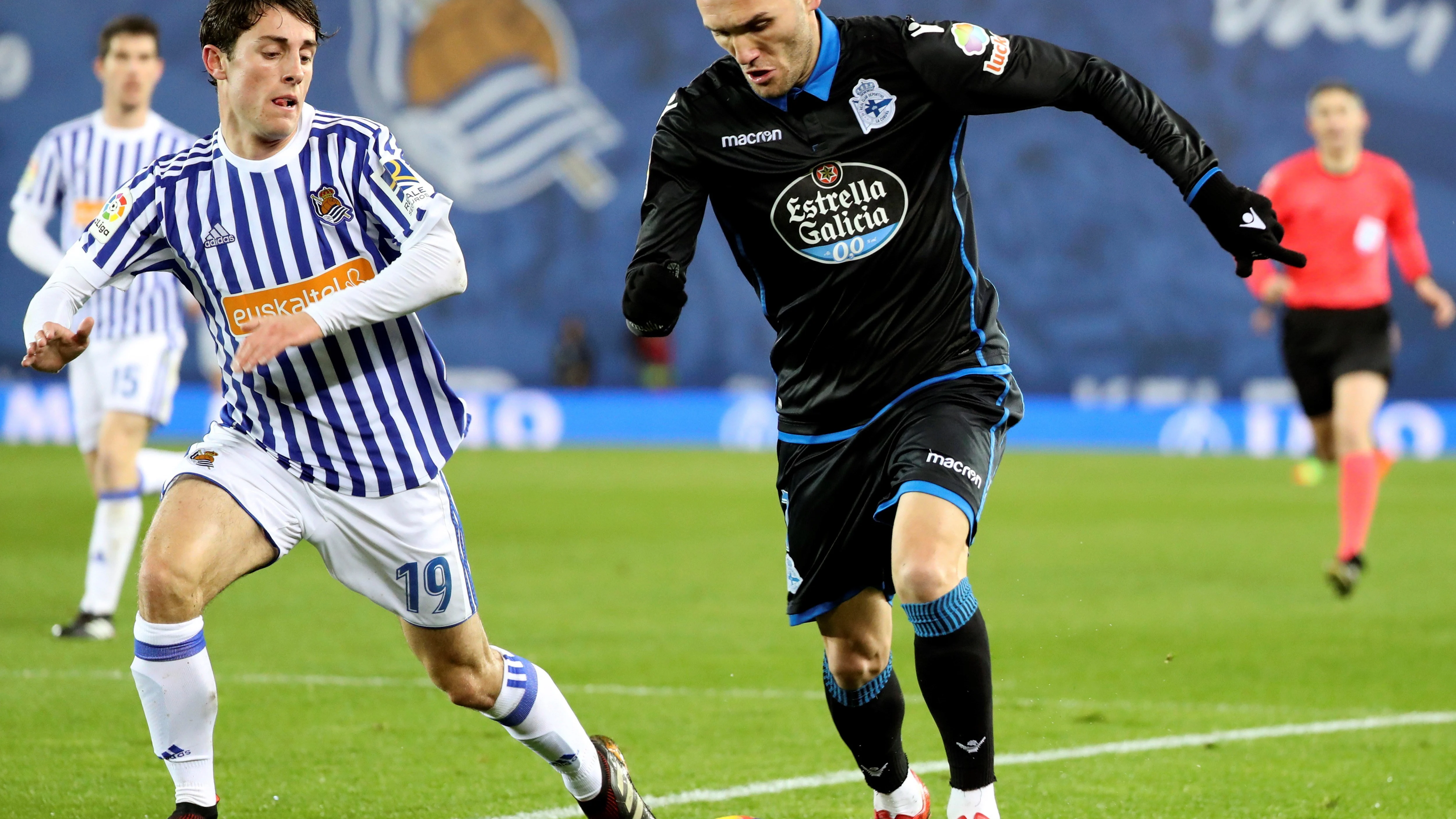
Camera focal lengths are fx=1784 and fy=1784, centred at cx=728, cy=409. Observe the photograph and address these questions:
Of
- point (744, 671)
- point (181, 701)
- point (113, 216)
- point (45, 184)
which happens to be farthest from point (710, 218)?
point (181, 701)

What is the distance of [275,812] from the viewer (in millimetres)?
4781

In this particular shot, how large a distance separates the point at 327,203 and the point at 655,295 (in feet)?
2.71

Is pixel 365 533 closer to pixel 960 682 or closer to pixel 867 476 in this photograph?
pixel 867 476

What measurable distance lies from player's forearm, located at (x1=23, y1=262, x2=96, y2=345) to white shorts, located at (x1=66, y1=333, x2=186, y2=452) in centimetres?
386

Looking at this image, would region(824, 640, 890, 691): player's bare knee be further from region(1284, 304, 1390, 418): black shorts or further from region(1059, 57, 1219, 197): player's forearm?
region(1284, 304, 1390, 418): black shorts

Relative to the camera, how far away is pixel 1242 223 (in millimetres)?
4238

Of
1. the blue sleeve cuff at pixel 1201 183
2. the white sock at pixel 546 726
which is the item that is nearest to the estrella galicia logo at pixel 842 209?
the blue sleeve cuff at pixel 1201 183

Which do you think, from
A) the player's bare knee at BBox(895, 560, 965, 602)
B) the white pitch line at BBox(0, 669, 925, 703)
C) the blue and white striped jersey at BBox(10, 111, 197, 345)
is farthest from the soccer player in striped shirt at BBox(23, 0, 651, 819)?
the blue and white striped jersey at BBox(10, 111, 197, 345)

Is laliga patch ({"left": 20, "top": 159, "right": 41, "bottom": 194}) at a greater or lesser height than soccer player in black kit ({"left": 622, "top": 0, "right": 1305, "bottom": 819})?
lesser

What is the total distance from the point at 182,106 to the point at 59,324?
1052 inches

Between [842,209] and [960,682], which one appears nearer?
[960,682]

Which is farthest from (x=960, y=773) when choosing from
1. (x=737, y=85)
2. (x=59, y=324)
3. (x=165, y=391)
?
(x=165, y=391)

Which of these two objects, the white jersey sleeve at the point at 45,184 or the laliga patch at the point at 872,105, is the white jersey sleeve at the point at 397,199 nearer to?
the laliga patch at the point at 872,105

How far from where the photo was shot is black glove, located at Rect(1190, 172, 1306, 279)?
4230 millimetres
